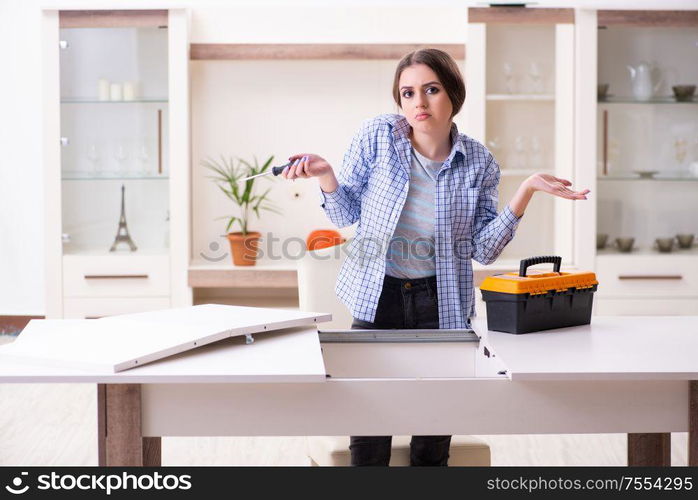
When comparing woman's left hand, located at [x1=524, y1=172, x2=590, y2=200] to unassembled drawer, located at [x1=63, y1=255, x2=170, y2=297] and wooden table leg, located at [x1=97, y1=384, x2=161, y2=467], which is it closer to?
wooden table leg, located at [x1=97, y1=384, x2=161, y2=467]

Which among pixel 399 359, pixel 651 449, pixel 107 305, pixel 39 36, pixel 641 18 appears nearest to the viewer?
pixel 399 359

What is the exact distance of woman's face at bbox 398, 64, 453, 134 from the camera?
216cm

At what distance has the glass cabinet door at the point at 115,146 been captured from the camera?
4.15 meters

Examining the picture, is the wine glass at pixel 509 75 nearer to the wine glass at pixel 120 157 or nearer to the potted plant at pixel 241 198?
the potted plant at pixel 241 198


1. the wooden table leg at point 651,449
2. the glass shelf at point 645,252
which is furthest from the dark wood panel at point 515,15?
the wooden table leg at point 651,449

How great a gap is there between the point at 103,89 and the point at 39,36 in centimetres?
73

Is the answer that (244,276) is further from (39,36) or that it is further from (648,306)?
(648,306)

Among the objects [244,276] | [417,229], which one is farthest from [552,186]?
[244,276]

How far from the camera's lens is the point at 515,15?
13.2ft

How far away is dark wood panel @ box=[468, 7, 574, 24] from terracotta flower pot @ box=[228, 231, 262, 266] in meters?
1.47

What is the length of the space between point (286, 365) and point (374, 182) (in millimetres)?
781

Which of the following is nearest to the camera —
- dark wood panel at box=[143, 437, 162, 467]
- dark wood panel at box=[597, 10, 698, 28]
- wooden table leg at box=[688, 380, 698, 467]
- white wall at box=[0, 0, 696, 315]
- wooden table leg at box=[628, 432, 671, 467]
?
wooden table leg at box=[688, 380, 698, 467]

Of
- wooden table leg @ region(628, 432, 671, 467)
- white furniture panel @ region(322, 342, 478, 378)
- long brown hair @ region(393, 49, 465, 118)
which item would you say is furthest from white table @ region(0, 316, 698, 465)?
long brown hair @ region(393, 49, 465, 118)

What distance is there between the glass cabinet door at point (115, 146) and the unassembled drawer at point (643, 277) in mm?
2119
